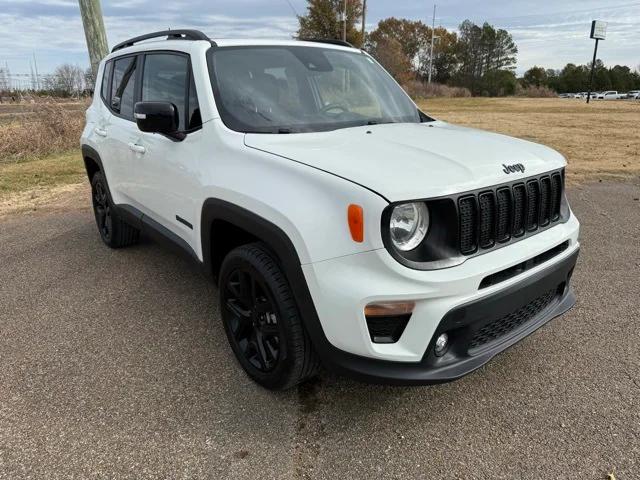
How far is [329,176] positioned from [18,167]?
1007 centimetres

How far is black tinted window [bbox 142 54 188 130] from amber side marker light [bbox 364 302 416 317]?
1.86 meters

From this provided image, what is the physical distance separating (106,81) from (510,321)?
4251 mm

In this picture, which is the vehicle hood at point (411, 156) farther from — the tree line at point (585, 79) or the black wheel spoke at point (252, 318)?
the tree line at point (585, 79)

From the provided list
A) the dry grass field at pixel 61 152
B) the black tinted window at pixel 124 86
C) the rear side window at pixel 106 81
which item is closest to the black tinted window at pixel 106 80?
the rear side window at pixel 106 81

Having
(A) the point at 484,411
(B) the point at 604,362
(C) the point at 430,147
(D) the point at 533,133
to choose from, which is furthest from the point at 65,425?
(D) the point at 533,133

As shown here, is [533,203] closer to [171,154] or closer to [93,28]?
[171,154]

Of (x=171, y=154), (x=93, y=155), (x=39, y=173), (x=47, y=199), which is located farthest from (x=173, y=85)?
(x=39, y=173)

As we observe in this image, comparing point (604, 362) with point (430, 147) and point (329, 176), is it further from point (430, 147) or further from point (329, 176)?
point (329, 176)

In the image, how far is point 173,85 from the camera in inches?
138

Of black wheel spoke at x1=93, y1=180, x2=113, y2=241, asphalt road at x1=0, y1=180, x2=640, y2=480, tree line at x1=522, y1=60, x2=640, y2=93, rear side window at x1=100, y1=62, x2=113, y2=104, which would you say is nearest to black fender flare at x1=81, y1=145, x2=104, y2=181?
black wheel spoke at x1=93, y1=180, x2=113, y2=241

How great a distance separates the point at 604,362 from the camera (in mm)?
3088

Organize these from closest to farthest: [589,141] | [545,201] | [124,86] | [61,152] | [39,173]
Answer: [545,201] < [124,86] < [39,173] < [61,152] < [589,141]

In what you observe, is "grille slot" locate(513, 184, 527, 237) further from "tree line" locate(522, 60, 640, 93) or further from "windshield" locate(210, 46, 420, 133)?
"tree line" locate(522, 60, 640, 93)

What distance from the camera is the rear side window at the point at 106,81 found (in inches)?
190
